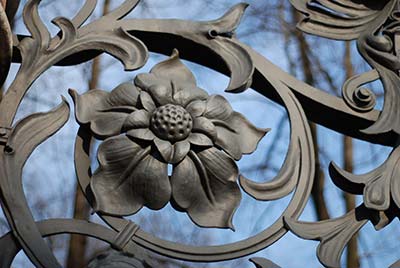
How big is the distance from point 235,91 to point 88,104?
32 centimetres

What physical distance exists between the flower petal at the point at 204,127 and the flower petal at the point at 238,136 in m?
0.02

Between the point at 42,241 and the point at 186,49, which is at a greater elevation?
the point at 186,49

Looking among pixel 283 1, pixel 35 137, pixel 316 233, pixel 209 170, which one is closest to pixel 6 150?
pixel 35 137

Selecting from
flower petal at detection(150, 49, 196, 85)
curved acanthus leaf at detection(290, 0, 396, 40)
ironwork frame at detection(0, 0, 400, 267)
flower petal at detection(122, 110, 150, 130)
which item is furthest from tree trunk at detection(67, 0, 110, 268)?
curved acanthus leaf at detection(290, 0, 396, 40)

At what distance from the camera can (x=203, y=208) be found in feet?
10.4

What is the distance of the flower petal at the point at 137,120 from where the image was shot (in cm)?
317

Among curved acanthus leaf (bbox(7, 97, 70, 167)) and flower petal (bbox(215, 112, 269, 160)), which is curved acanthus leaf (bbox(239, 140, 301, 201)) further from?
curved acanthus leaf (bbox(7, 97, 70, 167))

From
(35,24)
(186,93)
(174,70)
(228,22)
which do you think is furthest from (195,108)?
(35,24)

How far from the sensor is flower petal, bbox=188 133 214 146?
3.17 meters

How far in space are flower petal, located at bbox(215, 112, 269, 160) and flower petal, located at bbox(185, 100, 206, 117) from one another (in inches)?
1.9

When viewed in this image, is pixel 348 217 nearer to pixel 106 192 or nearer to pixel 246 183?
pixel 246 183

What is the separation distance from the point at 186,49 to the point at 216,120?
9.9 inches

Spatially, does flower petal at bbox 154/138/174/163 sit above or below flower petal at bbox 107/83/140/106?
below

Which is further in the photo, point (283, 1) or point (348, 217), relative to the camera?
point (283, 1)
